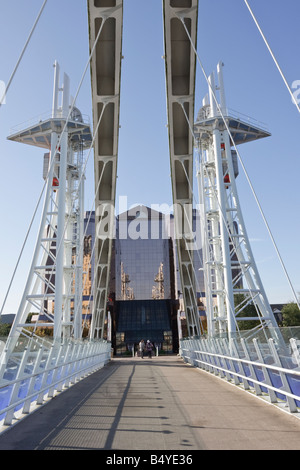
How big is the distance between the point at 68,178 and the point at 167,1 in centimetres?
1618

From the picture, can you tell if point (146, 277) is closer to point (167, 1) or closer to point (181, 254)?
point (181, 254)

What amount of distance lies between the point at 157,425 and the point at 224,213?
18023 millimetres

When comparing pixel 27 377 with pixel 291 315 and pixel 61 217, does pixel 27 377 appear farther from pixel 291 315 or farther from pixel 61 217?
pixel 291 315

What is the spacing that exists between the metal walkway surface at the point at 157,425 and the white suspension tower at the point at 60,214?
38.5 ft

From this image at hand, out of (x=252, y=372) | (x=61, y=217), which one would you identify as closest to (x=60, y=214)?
(x=61, y=217)

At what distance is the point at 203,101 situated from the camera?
98.8ft

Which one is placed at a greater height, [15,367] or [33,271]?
[33,271]

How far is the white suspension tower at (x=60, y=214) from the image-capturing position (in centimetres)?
2052

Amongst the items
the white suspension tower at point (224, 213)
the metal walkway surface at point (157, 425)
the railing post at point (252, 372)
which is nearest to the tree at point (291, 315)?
the white suspension tower at point (224, 213)

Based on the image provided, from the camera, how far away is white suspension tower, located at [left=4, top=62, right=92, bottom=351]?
67.3ft

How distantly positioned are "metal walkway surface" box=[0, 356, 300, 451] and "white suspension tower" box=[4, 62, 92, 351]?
11733mm

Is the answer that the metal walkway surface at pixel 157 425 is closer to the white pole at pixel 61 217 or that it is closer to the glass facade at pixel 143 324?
the white pole at pixel 61 217

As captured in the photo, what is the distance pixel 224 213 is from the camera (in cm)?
2320
